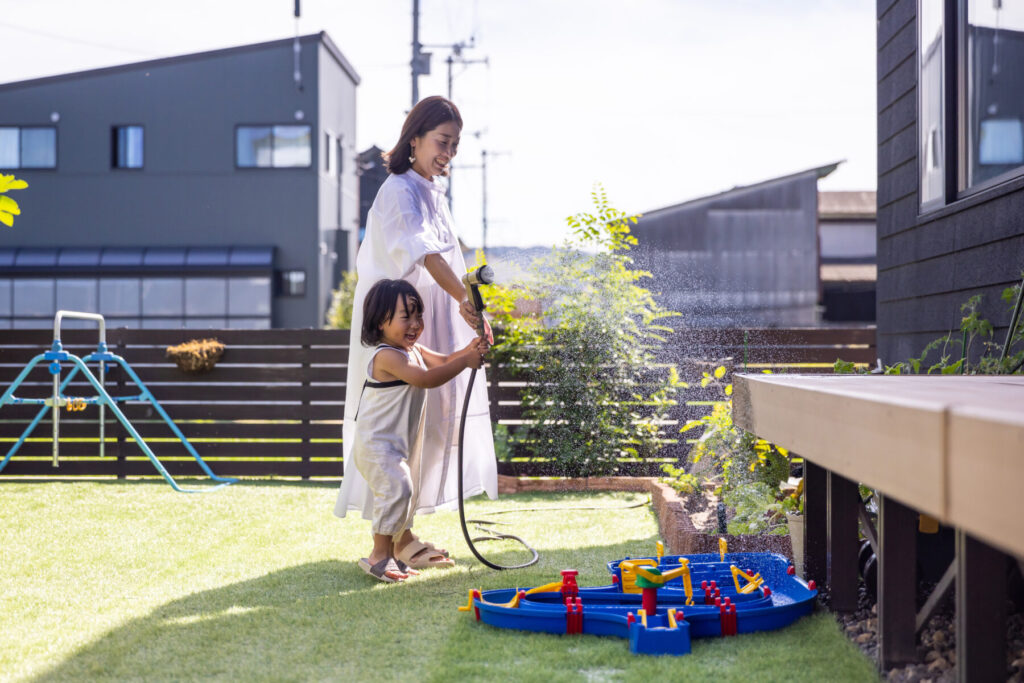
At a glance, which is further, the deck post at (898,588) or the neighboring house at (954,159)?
the neighboring house at (954,159)

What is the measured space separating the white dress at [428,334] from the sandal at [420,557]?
0.15 m

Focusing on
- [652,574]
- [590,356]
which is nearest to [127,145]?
[590,356]

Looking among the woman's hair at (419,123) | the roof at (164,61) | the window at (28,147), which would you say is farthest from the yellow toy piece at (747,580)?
the window at (28,147)

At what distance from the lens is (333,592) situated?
105 inches

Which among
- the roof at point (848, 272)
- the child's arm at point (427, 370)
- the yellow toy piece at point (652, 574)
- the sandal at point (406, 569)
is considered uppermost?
the roof at point (848, 272)

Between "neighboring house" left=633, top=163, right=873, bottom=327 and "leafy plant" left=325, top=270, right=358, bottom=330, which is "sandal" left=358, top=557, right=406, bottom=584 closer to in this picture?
"leafy plant" left=325, top=270, right=358, bottom=330

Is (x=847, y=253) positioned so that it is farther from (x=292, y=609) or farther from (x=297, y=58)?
(x=292, y=609)

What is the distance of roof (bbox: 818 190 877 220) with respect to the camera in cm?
2333

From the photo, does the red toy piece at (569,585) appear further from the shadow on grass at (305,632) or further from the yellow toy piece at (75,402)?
the yellow toy piece at (75,402)

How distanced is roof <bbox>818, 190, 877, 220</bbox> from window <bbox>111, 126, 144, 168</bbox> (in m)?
15.3

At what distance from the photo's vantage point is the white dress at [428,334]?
2.96 meters

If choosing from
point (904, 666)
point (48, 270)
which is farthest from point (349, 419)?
point (48, 270)

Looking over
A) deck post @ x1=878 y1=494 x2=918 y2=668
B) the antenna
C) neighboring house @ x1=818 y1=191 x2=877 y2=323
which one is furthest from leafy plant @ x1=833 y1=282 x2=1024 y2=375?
neighboring house @ x1=818 y1=191 x2=877 y2=323

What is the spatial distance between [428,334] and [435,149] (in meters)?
0.60
